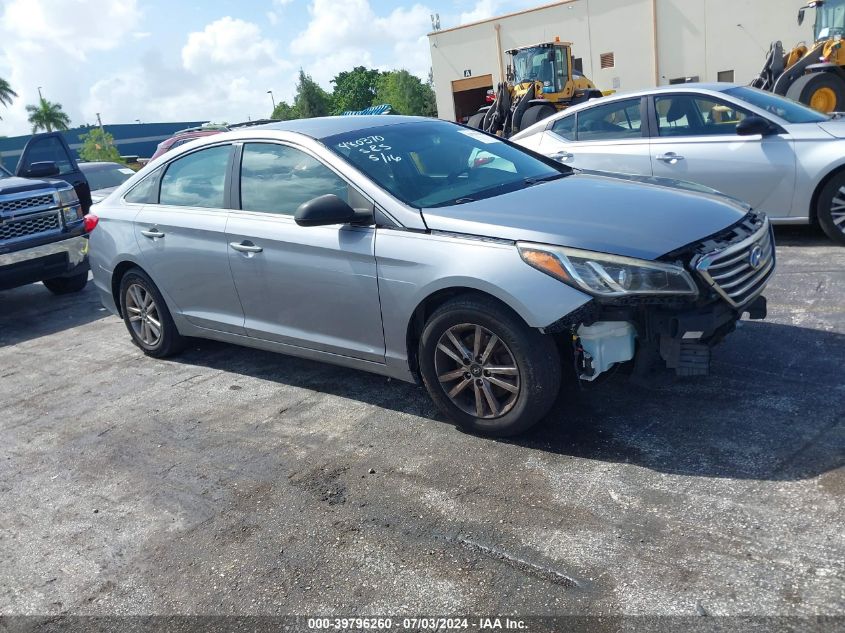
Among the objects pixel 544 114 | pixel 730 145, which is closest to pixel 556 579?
pixel 730 145

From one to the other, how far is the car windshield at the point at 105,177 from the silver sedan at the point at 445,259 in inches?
295

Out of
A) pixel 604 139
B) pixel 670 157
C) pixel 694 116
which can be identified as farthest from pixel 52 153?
pixel 694 116

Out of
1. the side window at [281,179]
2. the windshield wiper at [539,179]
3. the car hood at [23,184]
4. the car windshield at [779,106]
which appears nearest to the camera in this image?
the side window at [281,179]

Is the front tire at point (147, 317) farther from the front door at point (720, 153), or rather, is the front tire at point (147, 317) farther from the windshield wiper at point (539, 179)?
the front door at point (720, 153)

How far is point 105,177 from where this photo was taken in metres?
12.6

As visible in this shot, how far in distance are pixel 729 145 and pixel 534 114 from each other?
36.6 ft

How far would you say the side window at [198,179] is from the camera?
5152 millimetres

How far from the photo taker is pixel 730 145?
7188mm

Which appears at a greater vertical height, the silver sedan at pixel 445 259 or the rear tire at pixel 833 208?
the silver sedan at pixel 445 259

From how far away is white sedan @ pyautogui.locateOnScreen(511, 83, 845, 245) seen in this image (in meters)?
6.81

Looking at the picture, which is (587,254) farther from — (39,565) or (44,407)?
(44,407)

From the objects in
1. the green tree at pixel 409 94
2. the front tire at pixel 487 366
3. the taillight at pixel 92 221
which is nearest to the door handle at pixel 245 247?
the front tire at pixel 487 366

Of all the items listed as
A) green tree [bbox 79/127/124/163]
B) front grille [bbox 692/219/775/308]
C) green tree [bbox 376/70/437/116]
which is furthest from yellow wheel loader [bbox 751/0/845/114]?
green tree [bbox 376/70/437/116]

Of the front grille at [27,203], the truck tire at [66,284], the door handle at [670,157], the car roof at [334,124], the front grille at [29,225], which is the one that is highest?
the car roof at [334,124]
